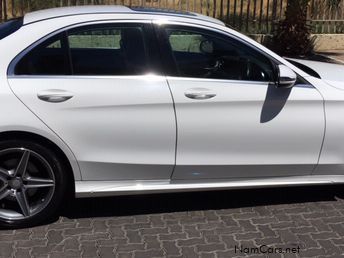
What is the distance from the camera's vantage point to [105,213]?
4578 millimetres

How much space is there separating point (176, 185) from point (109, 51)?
118cm

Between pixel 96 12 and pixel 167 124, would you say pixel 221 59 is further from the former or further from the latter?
pixel 96 12

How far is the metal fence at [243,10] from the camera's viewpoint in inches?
437

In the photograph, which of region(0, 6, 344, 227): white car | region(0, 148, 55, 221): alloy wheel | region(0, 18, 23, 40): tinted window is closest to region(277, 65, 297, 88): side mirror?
region(0, 6, 344, 227): white car

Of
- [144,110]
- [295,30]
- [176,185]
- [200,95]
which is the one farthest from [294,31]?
[144,110]

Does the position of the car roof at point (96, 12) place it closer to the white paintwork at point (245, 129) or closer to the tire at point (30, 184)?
the white paintwork at point (245, 129)

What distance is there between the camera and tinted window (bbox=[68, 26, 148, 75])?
421 centimetres

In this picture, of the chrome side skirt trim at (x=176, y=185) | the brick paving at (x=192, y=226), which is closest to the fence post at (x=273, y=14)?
the brick paving at (x=192, y=226)

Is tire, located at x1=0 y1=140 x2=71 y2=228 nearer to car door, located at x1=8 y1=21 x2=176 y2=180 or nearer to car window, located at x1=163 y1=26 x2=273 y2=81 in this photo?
car door, located at x1=8 y1=21 x2=176 y2=180

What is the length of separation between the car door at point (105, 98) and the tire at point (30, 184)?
0.63 ft

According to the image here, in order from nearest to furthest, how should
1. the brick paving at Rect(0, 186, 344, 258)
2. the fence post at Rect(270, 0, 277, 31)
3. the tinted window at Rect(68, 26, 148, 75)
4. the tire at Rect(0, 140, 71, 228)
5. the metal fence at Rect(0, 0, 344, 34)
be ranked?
1. the brick paving at Rect(0, 186, 344, 258)
2. the tire at Rect(0, 140, 71, 228)
3. the tinted window at Rect(68, 26, 148, 75)
4. the metal fence at Rect(0, 0, 344, 34)
5. the fence post at Rect(270, 0, 277, 31)

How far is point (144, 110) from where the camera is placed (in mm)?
4168

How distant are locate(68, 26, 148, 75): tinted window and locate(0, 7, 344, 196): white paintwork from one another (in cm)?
8

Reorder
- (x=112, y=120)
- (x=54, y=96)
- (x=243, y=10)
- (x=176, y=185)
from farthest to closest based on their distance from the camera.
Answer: (x=243, y=10), (x=176, y=185), (x=112, y=120), (x=54, y=96)
